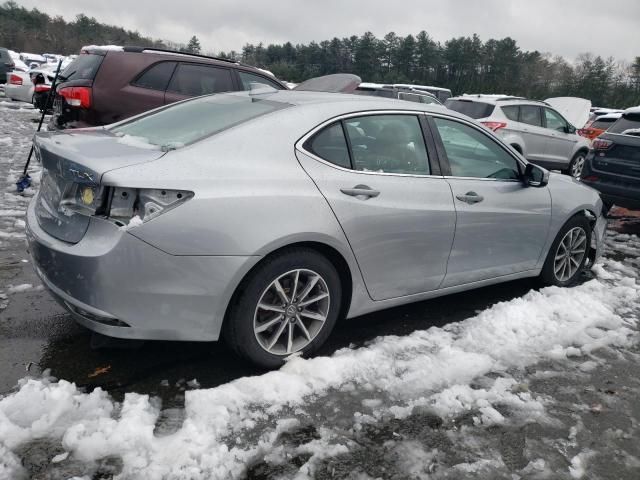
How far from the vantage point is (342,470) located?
227 cm

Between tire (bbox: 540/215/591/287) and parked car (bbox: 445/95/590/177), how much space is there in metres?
6.34

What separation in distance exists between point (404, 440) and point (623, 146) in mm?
6119

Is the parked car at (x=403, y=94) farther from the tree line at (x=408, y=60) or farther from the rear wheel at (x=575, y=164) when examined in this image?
the tree line at (x=408, y=60)

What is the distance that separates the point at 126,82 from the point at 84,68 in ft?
1.82

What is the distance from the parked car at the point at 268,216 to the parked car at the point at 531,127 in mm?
7378

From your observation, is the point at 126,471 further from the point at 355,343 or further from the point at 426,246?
the point at 426,246

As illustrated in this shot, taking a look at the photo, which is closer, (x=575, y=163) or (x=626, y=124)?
(x=626, y=124)

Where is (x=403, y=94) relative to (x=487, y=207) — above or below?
above

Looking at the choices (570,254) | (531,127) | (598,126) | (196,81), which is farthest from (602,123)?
(196,81)

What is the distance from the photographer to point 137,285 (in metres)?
2.47

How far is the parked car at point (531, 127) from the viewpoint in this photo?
10930mm

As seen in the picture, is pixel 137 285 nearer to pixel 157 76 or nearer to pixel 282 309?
pixel 282 309

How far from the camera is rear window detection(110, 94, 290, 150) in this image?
2.99 m

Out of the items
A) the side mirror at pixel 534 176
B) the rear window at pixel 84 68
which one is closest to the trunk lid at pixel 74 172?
the side mirror at pixel 534 176
